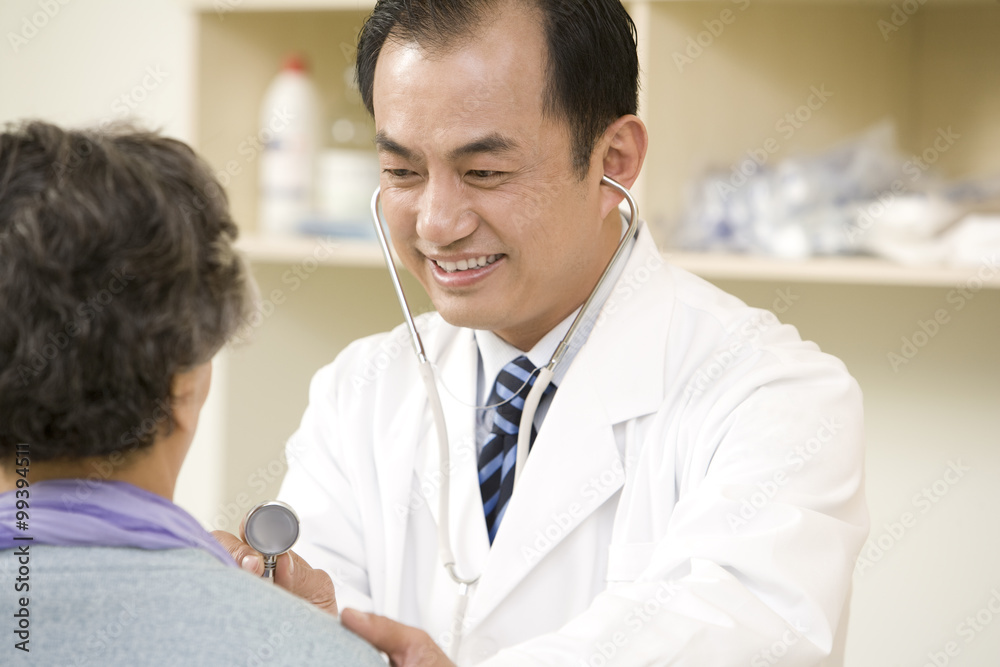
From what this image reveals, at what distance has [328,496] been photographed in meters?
1.33

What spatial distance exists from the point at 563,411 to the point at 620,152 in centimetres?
33

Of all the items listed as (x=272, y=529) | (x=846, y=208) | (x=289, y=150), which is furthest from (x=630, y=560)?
(x=289, y=150)

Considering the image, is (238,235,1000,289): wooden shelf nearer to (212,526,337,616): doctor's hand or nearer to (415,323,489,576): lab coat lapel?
(415,323,489,576): lab coat lapel

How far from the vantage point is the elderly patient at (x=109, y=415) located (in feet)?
1.95

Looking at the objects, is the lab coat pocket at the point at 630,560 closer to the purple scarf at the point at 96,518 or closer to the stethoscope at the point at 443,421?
the stethoscope at the point at 443,421

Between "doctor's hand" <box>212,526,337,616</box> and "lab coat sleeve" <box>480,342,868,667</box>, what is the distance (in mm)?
255

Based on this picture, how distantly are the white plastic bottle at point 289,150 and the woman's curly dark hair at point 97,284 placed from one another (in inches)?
40.8

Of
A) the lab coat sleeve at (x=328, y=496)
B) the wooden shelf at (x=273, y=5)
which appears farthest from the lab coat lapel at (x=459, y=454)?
the wooden shelf at (x=273, y=5)

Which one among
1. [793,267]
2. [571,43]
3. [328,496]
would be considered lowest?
[328,496]

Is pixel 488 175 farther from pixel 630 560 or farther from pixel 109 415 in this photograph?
pixel 109 415

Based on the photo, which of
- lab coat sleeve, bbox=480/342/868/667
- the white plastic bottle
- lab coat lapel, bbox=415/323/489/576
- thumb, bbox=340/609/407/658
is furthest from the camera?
the white plastic bottle

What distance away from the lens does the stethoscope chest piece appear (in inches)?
30.8

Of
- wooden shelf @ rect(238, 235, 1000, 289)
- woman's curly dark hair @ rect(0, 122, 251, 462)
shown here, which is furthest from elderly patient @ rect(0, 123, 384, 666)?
wooden shelf @ rect(238, 235, 1000, 289)

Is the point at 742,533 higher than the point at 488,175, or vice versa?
the point at 488,175
